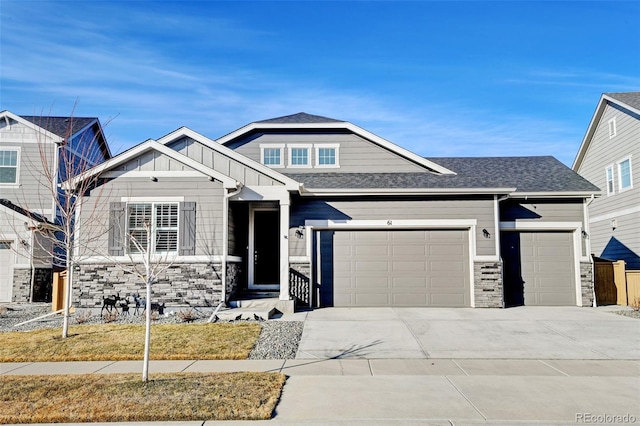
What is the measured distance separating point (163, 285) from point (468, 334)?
24.7 feet

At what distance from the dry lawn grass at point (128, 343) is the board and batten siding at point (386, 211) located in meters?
4.06

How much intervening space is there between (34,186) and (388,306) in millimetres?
14080

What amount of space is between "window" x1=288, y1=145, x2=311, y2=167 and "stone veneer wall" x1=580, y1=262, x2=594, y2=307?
927cm

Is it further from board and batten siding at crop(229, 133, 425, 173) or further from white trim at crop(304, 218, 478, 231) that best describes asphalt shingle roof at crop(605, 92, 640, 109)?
white trim at crop(304, 218, 478, 231)

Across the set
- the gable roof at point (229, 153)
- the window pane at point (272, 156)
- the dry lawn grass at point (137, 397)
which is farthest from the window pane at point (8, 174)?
the dry lawn grass at point (137, 397)

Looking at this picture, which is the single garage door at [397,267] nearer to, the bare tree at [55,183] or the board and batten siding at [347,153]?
the board and batten siding at [347,153]

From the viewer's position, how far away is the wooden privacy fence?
13.5m

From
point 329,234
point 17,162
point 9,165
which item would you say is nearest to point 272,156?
point 329,234

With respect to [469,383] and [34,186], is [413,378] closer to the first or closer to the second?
[469,383]

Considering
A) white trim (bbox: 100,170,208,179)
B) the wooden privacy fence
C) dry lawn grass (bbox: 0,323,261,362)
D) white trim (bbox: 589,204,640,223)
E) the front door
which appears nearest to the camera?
dry lawn grass (bbox: 0,323,261,362)

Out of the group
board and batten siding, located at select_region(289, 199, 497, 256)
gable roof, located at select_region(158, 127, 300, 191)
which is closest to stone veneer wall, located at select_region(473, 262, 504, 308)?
board and batten siding, located at select_region(289, 199, 497, 256)

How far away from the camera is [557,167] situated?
53.0ft

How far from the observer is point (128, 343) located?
841cm

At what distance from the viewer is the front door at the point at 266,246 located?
13758 mm
